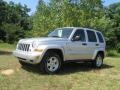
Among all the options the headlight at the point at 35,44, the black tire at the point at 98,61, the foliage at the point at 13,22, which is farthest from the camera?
the foliage at the point at 13,22

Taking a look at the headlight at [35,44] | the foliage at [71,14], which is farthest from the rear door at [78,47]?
the foliage at [71,14]

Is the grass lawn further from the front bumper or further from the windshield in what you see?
the windshield

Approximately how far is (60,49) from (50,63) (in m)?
0.71

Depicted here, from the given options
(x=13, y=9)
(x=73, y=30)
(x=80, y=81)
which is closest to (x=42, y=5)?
(x=73, y=30)

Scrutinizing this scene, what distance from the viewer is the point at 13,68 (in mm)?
12859

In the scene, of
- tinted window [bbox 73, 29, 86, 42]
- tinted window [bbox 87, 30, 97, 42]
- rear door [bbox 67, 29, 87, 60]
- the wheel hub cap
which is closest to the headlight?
the wheel hub cap

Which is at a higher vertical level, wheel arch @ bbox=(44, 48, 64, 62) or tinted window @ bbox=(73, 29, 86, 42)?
tinted window @ bbox=(73, 29, 86, 42)

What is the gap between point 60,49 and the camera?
40.0 ft

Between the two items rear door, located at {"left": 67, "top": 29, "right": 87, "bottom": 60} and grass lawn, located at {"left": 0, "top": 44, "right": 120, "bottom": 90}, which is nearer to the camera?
grass lawn, located at {"left": 0, "top": 44, "right": 120, "bottom": 90}

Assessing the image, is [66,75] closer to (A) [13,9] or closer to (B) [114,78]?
(B) [114,78]

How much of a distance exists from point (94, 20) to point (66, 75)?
19559 millimetres

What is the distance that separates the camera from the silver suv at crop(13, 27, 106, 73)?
38.0 feet

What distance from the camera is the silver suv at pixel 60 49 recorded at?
38.0 feet

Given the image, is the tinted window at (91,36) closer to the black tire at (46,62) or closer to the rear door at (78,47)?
the rear door at (78,47)
